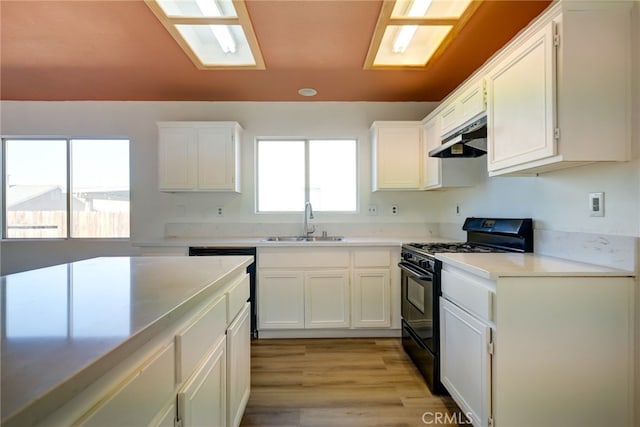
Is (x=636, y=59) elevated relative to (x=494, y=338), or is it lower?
elevated

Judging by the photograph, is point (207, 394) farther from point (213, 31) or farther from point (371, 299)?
point (213, 31)

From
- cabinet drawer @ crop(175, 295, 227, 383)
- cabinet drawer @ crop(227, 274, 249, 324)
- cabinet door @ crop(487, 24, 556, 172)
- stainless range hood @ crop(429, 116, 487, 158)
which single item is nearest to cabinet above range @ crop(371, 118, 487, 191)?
stainless range hood @ crop(429, 116, 487, 158)

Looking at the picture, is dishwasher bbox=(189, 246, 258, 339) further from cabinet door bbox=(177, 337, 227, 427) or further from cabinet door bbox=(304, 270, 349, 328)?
cabinet door bbox=(177, 337, 227, 427)

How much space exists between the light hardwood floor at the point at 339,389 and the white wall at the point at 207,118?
1.35m

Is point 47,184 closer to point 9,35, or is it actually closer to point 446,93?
point 9,35

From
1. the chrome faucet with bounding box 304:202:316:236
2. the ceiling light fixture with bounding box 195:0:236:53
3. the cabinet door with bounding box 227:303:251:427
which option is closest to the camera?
the cabinet door with bounding box 227:303:251:427

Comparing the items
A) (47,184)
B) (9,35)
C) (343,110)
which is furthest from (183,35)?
(47,184)

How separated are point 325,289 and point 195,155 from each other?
1.88 metres

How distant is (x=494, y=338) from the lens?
1439 mm

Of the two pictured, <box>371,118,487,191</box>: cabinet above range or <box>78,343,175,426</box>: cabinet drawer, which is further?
<box>371,118,487,191</box>: cabinet above range

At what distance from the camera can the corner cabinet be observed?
3184mm

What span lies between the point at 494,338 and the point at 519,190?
4.00 feet

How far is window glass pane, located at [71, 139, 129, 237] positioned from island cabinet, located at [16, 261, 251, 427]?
272cm

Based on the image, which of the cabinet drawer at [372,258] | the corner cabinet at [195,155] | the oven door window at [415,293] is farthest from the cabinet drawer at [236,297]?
the corner cabinet at [195,155]
